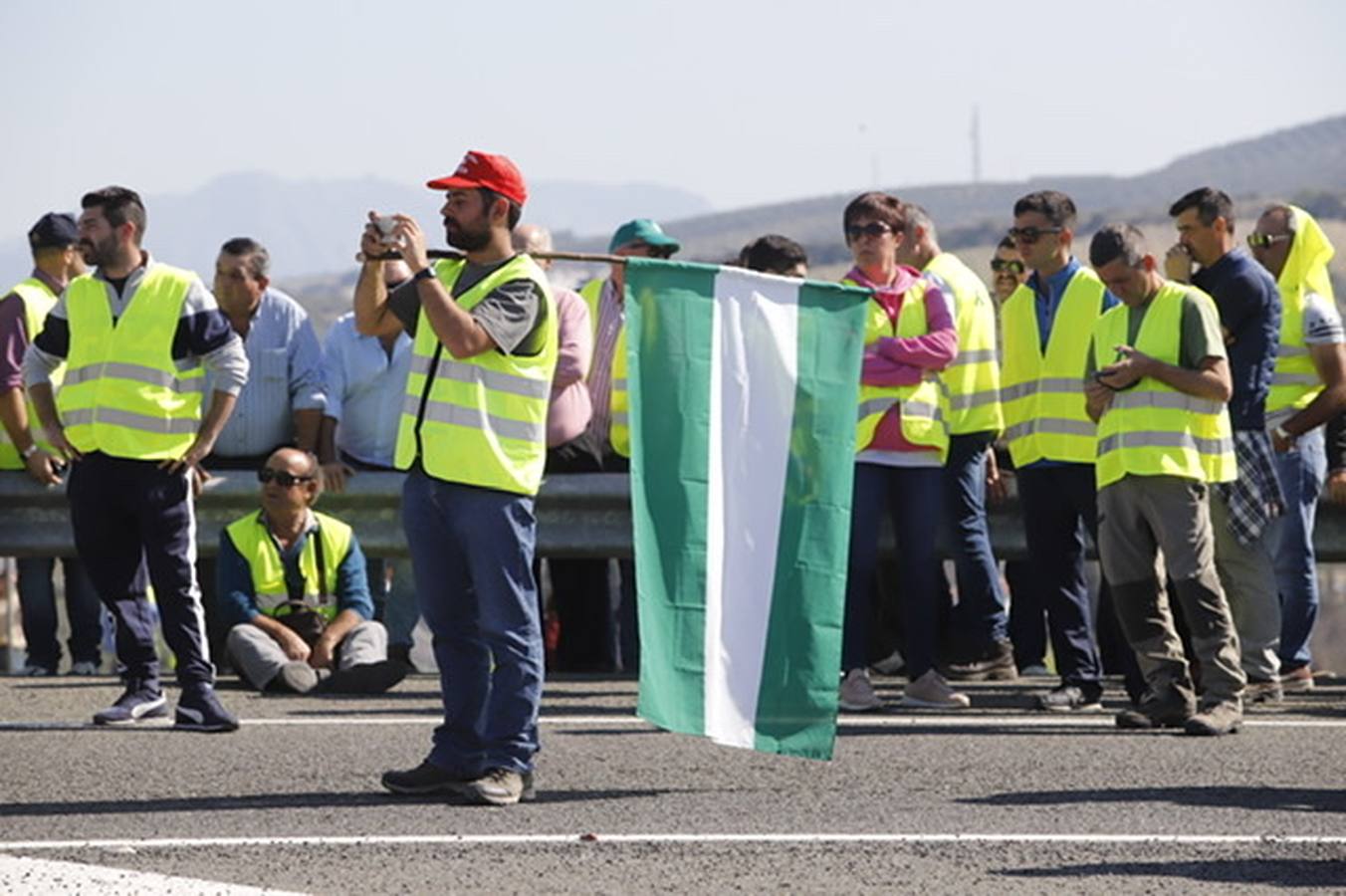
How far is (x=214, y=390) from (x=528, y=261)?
2446 millimetres

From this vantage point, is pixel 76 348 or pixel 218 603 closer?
pixel 76 348

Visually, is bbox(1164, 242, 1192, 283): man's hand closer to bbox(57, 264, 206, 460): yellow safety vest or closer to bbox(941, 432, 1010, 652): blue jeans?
bbox(941, 432, 1010, 652): blue jeans

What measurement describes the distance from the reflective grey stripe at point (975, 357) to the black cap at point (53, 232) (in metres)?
4.38

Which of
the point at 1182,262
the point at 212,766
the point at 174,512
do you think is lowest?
the point at 212,766

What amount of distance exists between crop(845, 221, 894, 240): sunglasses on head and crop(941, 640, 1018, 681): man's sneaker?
2.41m

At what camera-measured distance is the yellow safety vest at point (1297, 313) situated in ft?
42.0

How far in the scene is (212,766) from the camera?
9625 mm

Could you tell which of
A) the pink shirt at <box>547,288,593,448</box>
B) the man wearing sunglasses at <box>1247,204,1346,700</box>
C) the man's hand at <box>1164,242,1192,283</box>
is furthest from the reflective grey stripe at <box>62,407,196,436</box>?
the man wearing sunglasses at <box>1247,204,1346,700</box>

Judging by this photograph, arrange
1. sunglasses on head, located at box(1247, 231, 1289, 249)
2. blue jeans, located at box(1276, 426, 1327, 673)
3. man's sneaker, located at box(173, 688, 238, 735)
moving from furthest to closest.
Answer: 1. sunglasses on head, located at box(1247, 231, 1289, 249)
2. blue jeans, located at box(1276, 426, 1327, 673)
3. man's sneaker, located at box(173, 688, 238, 735)

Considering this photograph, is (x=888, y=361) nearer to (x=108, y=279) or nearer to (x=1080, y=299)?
(x=1080, y=299)

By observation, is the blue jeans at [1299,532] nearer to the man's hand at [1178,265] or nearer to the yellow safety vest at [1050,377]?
the man's hand at [1178,265]

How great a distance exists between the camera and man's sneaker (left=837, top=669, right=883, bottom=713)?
1159 cm

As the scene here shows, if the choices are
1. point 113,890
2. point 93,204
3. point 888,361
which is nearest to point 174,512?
point 93,204

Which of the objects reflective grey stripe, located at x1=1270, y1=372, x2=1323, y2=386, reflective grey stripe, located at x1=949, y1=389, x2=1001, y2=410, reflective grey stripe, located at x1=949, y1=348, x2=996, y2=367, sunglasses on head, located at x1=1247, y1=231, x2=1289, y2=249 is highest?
sunglasses on head, located at x1=1247, y1=231, x2=1289, y2=249
